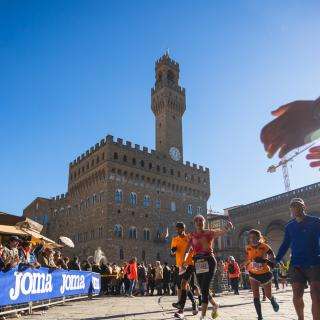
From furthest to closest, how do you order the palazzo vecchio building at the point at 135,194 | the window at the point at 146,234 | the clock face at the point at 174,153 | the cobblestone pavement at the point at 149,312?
the clock face at the point at 174,153 → the window at the point at 146,234 → the palazzo vecchio building at the point at 135,194 → the cobblestone pavement at the point at 149,312

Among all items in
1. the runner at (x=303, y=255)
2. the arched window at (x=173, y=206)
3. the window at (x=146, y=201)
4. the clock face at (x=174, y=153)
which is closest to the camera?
the runner at (x=303, y=255)

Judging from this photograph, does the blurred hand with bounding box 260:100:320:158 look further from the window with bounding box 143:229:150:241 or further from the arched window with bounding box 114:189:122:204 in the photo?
the window with bounding box 143:229:150:241

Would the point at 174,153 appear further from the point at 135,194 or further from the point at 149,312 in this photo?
the point at 149,312

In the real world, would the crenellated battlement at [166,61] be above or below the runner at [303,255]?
above

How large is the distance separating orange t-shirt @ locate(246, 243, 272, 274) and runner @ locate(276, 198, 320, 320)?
202 centimetres

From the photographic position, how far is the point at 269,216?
1448 inches

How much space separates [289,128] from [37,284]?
27.3ft

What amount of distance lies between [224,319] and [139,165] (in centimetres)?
3462

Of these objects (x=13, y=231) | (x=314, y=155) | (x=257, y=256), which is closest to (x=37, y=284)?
A: (x=13, y=231)

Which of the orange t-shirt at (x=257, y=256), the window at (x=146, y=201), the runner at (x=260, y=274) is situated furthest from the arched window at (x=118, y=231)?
the runner at (x=260, y=274)

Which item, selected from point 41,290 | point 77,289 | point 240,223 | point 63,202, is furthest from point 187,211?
point 41,290

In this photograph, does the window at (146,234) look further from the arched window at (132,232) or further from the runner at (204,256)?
the runner at (204,256)

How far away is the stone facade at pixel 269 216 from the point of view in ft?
108

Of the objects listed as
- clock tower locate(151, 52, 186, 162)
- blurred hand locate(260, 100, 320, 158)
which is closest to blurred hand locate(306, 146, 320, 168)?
blurred hand locate(260, 100, 320, 158)
